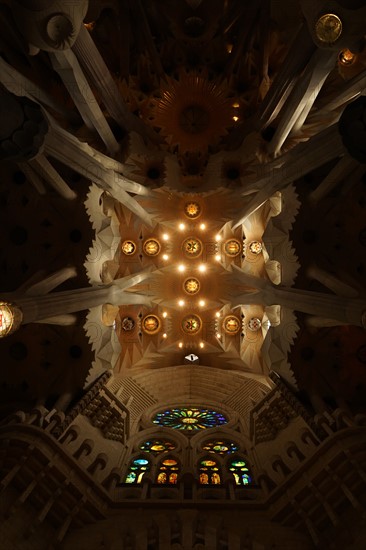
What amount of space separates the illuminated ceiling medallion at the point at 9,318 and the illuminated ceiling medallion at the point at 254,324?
8905 millimetres

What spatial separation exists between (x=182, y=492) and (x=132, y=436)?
2.94m

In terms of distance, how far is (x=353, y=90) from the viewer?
10.9 metres

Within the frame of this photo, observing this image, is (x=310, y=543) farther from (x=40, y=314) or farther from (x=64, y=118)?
(x=64, y=118)

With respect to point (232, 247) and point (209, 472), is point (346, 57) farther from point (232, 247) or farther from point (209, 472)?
point (209, 472)

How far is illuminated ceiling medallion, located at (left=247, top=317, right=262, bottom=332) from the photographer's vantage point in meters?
15.6

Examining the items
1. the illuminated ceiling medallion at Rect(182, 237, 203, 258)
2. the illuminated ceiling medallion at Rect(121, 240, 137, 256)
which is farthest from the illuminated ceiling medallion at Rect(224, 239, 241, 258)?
the illuminated ceiling medallion at Rect(121, 240, 137, 256)

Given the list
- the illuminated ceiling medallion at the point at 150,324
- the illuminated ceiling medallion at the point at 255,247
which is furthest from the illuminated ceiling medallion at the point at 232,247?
the illuminated ceiling medallion at the point at 150,324

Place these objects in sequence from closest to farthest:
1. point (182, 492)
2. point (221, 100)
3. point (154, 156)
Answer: point (182, 492) → point (154, 156) → point (221, 100)

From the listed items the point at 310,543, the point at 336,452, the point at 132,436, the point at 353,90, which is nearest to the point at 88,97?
the point at 353,90

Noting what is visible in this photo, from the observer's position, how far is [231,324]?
53.5ft

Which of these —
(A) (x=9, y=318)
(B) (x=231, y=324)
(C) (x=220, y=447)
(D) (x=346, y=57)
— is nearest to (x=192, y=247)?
(B) (x=231, y=324)

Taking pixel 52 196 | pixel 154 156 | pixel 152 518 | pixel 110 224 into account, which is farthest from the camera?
pixel 154 156

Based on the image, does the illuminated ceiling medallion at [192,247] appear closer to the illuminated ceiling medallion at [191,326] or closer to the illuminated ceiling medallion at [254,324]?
the illuminated ceiling medallion at [191,326]

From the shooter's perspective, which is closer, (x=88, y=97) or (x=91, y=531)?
(x=91, y=531)
